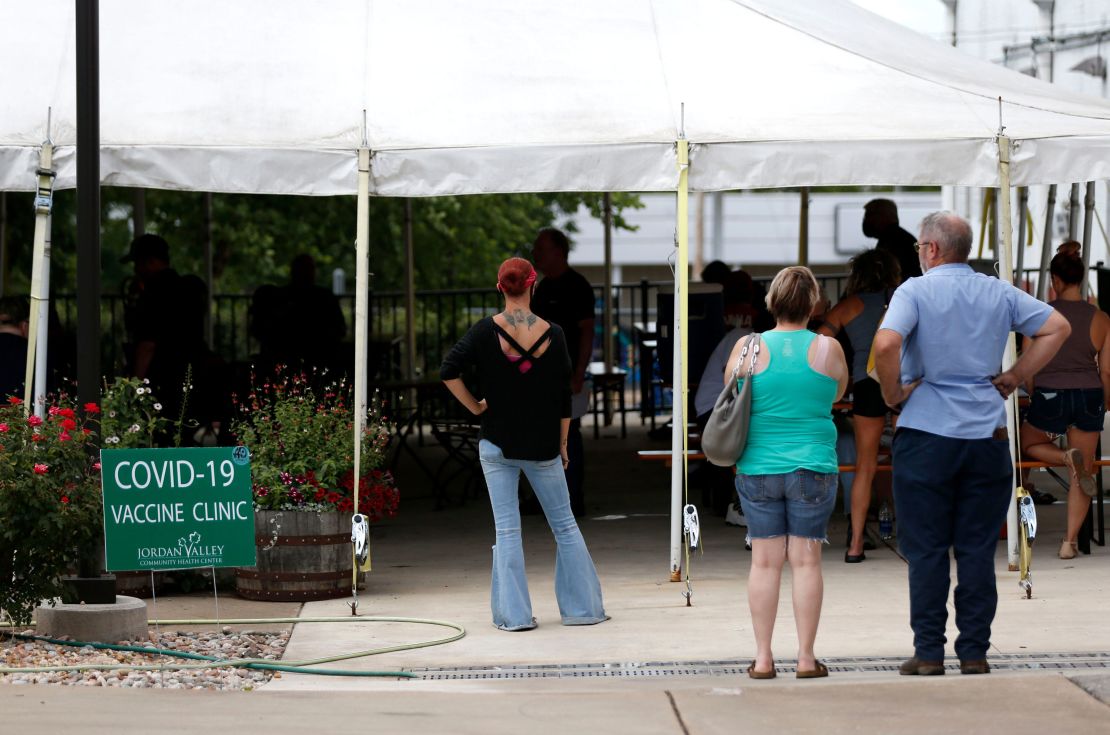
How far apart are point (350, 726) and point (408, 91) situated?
4.26m

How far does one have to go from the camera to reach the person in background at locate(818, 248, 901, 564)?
9.00 metres

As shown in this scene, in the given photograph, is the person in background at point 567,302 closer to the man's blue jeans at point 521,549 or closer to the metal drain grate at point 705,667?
the man's blue jeans at point 521,549

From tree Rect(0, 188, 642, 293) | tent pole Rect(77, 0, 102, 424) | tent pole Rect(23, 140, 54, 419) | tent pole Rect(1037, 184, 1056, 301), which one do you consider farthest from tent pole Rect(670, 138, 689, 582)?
tree Rect(0, 188, 642, 293)

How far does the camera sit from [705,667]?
666 centimetres

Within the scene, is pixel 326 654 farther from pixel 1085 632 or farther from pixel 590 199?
pixel 590 199

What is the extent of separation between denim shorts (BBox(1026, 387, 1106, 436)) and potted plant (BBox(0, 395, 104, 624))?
206 inches

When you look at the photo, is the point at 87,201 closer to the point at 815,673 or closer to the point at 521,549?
the point at 521,549

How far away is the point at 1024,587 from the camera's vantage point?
8070 millimetres

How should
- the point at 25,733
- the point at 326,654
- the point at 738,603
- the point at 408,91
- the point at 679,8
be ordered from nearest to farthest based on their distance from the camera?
the point at 25,733, the point at 326,654, the point at 738,603, the point at 408,91, the point at 679,8

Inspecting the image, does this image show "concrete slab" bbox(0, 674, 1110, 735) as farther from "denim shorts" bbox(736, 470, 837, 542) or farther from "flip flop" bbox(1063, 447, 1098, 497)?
"flip flop" bbox(1063, 447, 1098, 497)

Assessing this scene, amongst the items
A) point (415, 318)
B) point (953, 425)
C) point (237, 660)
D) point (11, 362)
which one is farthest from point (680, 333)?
point (415, 318)

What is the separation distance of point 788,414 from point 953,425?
630 millimetres

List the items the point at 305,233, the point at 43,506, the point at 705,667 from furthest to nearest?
1. the point at 305,233
2. the point at 43,506
3. the point at 705,667

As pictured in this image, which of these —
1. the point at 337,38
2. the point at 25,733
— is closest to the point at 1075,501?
the point at 337,38
